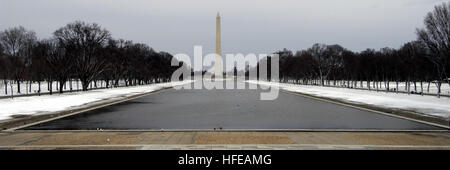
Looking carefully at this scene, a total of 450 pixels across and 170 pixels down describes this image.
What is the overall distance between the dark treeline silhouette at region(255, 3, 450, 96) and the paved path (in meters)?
28.7

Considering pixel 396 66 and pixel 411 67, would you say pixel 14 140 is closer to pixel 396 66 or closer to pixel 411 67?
pixel 411 67

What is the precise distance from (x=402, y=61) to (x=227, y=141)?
55860mm

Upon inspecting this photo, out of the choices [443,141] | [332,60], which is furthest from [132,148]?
[332,60]

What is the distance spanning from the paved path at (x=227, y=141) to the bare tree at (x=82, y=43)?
1706 inches

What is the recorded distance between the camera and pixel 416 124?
13.7 metres

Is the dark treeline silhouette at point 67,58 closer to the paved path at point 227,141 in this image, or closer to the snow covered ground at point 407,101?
the snow covered ground at point 407,101

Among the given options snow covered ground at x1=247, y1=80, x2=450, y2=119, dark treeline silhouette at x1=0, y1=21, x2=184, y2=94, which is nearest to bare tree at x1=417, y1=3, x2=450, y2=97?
snow covered ground at x1=247, y1=80, x2=450, y2=119

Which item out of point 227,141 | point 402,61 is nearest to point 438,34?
point 402,61

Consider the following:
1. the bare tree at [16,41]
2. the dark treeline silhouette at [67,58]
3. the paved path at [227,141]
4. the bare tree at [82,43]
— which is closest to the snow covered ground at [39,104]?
the paved path at [227,141]

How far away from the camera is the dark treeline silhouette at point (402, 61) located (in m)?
35.0

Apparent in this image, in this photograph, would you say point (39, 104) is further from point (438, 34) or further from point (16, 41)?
point (16, 41)

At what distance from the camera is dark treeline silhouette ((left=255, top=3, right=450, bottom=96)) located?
35.0 m

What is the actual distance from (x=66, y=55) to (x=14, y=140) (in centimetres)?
4410

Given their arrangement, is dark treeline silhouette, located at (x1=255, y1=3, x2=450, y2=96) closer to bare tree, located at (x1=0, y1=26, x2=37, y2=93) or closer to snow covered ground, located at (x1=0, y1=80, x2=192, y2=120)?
snow covered ground, located at (x1=0, y1=80, x2=192, y2=120)
